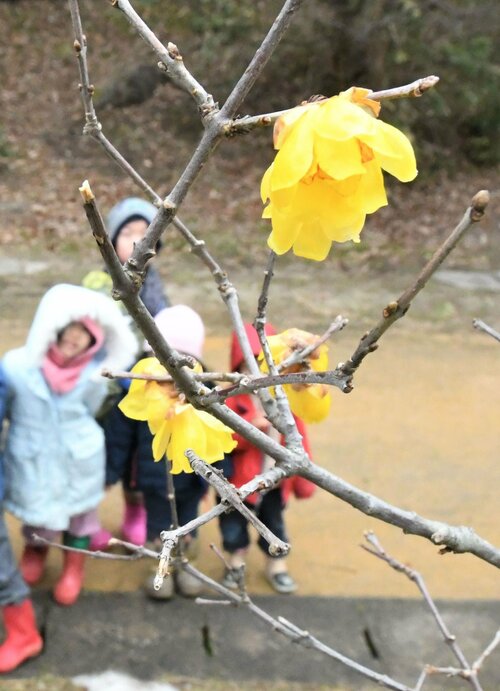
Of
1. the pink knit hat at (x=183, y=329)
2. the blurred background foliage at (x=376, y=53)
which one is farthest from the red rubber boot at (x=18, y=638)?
the blurred background foliage at (x=376, y=53)

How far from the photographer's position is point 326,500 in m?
3.86

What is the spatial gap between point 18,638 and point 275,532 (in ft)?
3.14

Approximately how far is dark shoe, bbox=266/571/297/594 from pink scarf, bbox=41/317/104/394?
42.7 inches

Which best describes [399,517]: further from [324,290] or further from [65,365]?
[324,290]

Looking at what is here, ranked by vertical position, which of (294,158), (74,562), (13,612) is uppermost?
(294,158)

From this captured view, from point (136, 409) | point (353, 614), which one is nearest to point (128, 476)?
point (353, 614)

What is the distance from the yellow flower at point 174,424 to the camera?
44.1 inches

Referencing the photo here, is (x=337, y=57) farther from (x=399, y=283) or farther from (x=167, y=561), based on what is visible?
(x=167, y=561)

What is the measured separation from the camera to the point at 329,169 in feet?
2.38

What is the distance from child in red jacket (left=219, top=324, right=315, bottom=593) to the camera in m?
2.91

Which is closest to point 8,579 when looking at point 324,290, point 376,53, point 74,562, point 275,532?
point 74,562

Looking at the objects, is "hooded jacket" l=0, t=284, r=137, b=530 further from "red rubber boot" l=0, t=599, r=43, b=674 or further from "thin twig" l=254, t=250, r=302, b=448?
"thin twig" l=254, t=250, r=302, b=448

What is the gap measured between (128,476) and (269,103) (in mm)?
7047

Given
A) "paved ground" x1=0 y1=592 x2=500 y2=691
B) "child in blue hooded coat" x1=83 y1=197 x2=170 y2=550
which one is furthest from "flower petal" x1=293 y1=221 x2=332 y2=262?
"child in blue hooded coat" x1=83 y1=197 x2=170 y2=550
